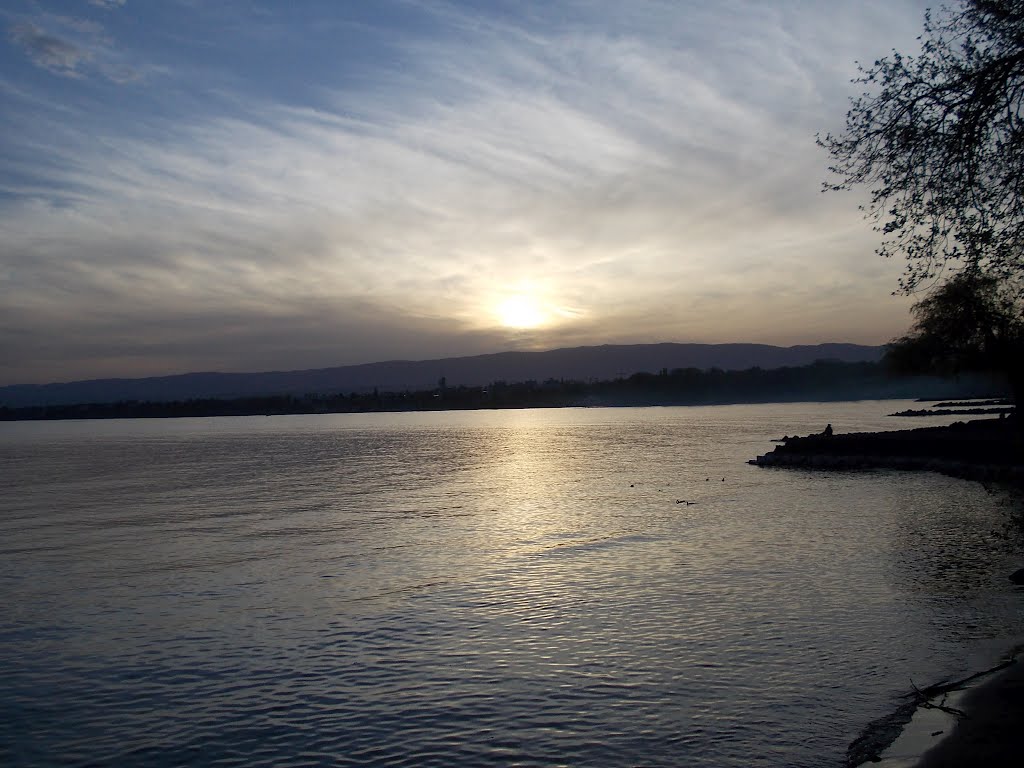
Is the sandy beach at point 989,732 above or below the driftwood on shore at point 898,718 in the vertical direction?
above

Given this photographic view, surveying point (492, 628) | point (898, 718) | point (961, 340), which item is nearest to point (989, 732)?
point (898, 718)

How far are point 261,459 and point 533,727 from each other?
76013 millimetres

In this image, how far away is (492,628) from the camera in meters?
18.3

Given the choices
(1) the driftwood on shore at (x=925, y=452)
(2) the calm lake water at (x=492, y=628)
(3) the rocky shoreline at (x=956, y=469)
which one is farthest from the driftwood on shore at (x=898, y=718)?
(1) the driftwood on shore at (x=925, y=452)

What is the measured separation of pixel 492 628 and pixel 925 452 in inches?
1889

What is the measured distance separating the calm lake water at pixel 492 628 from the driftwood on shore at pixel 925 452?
24.3ft

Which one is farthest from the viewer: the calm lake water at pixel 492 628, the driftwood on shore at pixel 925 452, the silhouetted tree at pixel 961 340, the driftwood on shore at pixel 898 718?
the silhouetted tree at pixel 961 340

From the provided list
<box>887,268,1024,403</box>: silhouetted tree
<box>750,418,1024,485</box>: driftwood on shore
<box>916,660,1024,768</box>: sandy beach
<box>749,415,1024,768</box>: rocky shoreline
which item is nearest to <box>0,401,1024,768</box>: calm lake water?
<box>749,415,1024,768</box>: rocky shoreline

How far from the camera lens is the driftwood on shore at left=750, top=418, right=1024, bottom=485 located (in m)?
46.4

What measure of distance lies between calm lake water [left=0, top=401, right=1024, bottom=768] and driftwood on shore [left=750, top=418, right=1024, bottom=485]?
7.40 meters

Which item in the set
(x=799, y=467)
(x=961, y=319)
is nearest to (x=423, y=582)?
(x=799, y=467)

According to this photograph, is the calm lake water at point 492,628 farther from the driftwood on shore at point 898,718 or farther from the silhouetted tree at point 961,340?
the silhouetted tree at point 961,340

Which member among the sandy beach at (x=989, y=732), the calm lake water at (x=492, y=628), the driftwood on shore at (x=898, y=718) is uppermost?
the sandy beach at (x=989, y=732)

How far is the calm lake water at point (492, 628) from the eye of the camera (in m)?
12.3
